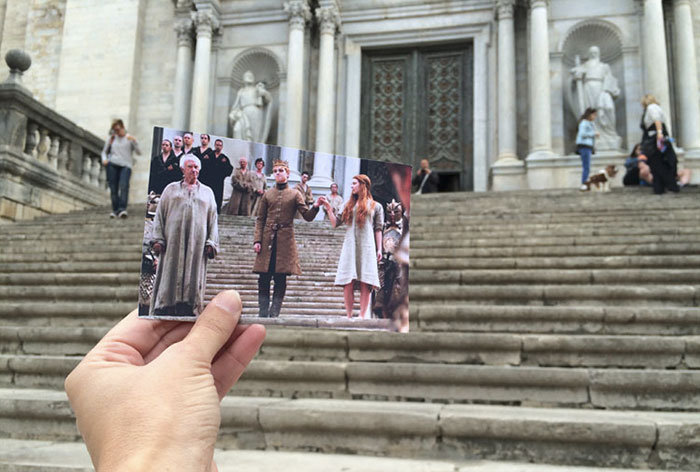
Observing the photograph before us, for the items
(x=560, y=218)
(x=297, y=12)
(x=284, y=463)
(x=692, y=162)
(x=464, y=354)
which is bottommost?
(x=284, y=463)

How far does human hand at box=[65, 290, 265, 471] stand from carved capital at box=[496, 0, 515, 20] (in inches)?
578

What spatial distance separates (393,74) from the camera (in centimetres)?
1598

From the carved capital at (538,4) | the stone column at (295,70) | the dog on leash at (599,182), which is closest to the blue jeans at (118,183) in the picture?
the stone column at (295,70)

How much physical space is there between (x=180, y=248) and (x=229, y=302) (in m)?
0.24

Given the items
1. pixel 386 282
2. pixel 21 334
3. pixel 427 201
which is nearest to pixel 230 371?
pixel 386 282

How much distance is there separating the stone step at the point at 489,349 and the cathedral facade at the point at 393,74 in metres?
9.25

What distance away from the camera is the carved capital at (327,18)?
15.3 meters

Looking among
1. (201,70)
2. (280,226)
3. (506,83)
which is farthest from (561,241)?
(201,70)

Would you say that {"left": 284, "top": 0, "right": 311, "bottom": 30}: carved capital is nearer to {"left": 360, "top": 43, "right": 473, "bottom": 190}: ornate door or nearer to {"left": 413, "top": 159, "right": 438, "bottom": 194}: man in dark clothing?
{"left": 360, "top": 43, "right": 473, "bottom": 190}: ornate door

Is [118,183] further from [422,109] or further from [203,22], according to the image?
[422,109]

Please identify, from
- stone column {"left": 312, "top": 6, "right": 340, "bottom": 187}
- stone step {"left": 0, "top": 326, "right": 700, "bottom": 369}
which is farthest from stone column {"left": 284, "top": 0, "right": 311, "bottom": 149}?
stone step {"left": 0, "top": 326, "right": 700, "bottom": 369}

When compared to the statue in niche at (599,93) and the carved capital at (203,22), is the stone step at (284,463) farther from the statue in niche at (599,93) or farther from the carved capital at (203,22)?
the carved capital at (203,22)

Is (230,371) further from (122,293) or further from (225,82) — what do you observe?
(225,82)

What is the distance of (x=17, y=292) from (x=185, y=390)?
600 centimetres
